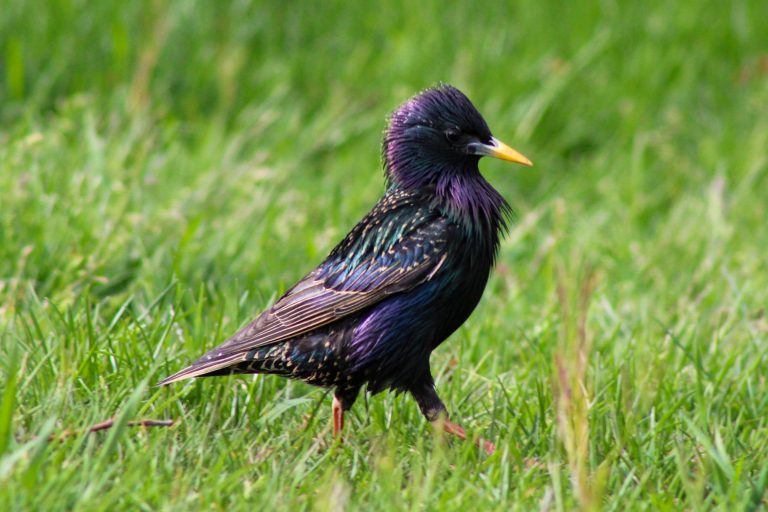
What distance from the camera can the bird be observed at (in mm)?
3732

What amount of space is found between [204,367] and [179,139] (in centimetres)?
305

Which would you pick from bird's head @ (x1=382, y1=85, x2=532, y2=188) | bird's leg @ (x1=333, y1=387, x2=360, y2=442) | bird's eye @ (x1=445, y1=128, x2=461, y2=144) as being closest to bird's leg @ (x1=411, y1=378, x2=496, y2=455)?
bird's leg @ (x1=333, y1=387, x2=360, y2=442)

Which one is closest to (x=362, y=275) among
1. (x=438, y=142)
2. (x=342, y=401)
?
(x=342, y=401)

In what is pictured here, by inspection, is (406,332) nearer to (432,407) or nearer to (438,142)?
(432,407)

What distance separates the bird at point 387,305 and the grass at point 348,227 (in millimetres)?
129

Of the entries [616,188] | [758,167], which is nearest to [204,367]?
[616,188]

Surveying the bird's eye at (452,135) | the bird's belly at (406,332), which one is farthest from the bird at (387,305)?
Result: the bird's eye at (452,135)

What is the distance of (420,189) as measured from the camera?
4.04 m

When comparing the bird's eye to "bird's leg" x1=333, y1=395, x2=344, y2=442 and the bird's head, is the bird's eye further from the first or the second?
"bird's leg" x1=333, y1=395, x2=344, y2=442

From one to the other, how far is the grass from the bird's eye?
29.3 inches

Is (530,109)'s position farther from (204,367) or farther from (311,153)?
(204,367)

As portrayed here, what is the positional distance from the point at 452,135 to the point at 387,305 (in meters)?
0.66

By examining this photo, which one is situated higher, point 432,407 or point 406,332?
point 406,332

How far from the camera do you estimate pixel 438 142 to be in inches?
Result: 160
